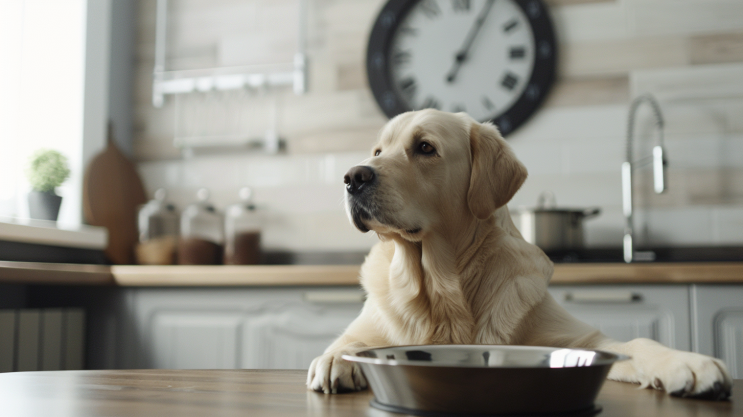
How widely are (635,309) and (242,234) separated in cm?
165

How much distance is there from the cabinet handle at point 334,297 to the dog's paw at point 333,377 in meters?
1.41

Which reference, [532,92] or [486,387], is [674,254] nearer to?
[532,92]

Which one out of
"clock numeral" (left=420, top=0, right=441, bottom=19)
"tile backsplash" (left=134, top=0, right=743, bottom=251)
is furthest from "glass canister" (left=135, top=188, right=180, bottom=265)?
"clock numeral" (left=420, top=0, right=441, bottom=19)

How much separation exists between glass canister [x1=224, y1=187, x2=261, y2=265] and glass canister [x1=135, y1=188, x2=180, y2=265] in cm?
26

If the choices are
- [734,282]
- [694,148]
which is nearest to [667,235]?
[694,148]

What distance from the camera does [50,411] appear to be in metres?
0.55

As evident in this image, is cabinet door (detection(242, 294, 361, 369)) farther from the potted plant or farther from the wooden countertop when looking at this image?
the potted plant

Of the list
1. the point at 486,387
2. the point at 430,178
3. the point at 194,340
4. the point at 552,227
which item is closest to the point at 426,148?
the point at 430,178

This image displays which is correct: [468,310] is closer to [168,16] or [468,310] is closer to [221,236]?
[221,236]

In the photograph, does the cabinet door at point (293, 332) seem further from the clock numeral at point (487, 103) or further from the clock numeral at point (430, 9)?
→ the clock numeral at point (430, 9)

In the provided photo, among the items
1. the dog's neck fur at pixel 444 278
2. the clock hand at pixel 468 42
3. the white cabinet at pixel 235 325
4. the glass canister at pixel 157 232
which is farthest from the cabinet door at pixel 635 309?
the glass canister at pixel 157 232

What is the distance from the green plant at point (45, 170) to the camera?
8.30 feet

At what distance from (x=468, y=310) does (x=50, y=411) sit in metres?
0.76

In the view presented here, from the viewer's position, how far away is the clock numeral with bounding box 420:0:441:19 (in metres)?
2.84
